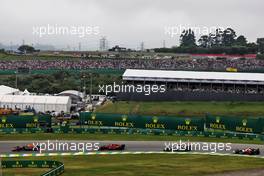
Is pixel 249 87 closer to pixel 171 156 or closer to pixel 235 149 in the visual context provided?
pixel 235 149

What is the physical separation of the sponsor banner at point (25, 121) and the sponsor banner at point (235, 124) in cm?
2129

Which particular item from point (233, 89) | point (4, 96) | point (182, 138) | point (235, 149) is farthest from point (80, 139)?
point (233, 89)

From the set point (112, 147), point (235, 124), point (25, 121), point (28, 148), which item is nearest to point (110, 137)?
point (112, 147)

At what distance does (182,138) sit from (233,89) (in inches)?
1540

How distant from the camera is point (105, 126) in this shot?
67.8 m

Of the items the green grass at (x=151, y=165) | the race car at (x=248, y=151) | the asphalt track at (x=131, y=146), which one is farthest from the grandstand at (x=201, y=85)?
the green grass at (x=151, y=165)

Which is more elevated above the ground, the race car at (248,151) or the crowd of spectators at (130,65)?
the crowd of spectators at (130,65)

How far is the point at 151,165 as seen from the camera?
150 ft

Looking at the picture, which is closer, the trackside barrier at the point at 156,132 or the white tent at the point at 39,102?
the trackside barrier at the point at 156,132

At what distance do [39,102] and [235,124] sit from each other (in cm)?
3333

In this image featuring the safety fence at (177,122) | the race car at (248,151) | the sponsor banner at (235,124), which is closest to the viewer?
the race car at (248,151)

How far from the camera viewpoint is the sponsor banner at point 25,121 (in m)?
65.8

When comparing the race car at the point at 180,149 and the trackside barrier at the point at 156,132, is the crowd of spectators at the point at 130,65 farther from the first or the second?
the race car at the point at 180,149

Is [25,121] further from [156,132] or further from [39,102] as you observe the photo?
[39,102]
